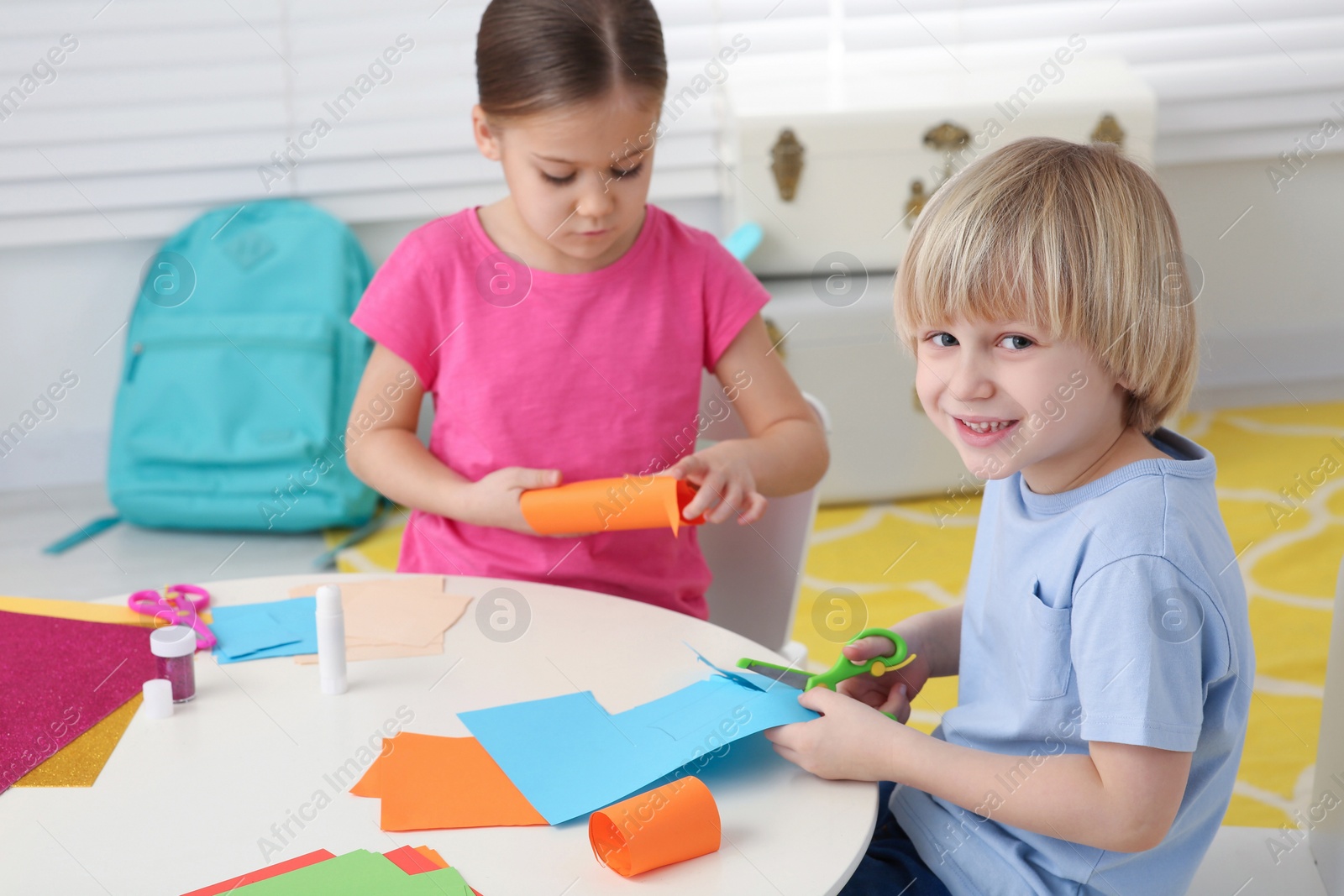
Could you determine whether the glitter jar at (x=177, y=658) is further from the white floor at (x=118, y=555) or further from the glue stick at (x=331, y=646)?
the white floor at (x=118, y=555)

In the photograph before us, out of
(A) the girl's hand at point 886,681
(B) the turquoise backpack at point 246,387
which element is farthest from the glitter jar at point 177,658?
(B) the turquoise backpack at point 246,387

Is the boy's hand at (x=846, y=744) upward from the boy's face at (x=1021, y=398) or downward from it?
downward

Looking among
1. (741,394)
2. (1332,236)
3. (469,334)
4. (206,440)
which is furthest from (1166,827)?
(1332,236)

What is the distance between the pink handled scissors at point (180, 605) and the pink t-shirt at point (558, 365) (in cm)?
28

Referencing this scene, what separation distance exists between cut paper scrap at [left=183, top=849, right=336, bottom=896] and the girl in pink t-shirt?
0.53m

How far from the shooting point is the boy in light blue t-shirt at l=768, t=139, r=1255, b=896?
75cm

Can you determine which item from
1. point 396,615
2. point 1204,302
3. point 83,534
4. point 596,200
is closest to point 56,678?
point 396,615

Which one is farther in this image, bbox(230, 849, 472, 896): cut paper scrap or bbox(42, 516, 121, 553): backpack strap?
bbox(42, 516, 121, 553): backpack strap

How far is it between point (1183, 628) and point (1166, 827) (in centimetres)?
12

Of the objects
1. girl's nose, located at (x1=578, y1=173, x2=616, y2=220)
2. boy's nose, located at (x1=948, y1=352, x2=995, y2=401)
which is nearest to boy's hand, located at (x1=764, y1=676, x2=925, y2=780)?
boy's nose, located at (x1=948, y1=352, x2=995, y2=401)

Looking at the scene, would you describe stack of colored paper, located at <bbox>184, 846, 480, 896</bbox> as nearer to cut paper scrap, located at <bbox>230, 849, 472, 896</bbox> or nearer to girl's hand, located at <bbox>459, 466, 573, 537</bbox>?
cut paper scrap, located at <bbox>230, 849, 472, 896</bbox>

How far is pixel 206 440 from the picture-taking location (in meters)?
2.45

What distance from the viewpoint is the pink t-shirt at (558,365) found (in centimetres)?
130

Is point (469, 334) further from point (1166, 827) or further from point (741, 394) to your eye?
point (1166, 827)
